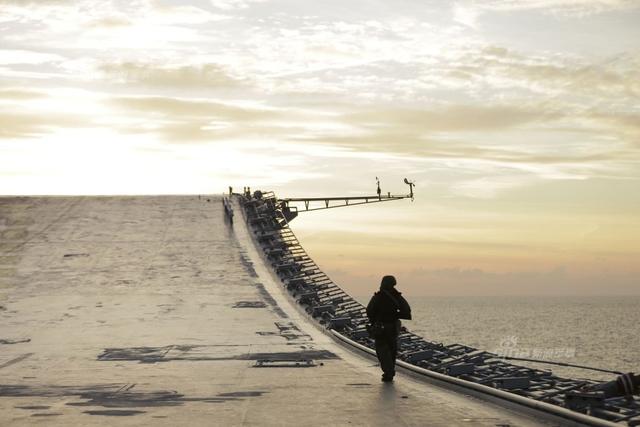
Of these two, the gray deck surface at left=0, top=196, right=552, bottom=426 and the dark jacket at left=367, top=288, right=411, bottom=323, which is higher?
the dark jacket at left=367, top=288, right=411, bottom=323

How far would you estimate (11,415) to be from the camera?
14680 millimetres

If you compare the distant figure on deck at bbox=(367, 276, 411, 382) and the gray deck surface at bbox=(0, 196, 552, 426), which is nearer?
the gray deck surface at bbox=(0, 196, 552, 426)

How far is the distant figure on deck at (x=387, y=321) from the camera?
62.6 ft

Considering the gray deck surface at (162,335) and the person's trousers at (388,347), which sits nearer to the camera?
the gray deck surface at (162,335)

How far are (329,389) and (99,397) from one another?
14.9 ft

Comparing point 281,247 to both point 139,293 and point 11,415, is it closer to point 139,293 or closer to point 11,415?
point 139,293

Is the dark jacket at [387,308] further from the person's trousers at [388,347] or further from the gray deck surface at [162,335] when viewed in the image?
the gray deck surface at [162,335]

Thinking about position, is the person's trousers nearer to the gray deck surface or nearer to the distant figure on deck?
the distant figure on deck

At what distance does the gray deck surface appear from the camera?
15.0 metres

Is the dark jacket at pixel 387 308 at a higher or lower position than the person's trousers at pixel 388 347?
higher

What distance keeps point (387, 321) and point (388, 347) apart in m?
0.57

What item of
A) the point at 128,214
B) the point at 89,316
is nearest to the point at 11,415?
the point at 89,316

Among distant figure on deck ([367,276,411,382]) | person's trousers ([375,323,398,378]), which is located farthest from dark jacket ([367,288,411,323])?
person's trousers ([375,323,398,378])

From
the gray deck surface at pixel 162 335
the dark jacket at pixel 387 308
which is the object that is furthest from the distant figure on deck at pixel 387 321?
the gray deck surface at pixel 162 335
